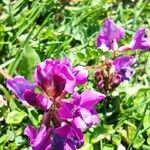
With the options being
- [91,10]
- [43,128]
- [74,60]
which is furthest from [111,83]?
[91,10]

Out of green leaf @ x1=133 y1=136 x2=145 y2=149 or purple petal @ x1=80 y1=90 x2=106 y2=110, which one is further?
green leaf @ x1=133 y1=136 x2=145 y2=149

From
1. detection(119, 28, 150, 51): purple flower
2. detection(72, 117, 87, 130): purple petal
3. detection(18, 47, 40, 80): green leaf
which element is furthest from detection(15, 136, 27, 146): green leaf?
detection(119, 28, 150, 51): purple flower

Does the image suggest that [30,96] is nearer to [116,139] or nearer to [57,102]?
[57,102]

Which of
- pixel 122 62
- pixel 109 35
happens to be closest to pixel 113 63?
pixel 122 62

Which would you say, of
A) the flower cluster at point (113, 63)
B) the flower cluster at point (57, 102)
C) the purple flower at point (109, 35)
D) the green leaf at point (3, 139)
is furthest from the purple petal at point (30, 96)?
the purple flower at point (109, 35)

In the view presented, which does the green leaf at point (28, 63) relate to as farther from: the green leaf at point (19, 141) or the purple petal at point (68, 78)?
the purple petal at point (68, 78)

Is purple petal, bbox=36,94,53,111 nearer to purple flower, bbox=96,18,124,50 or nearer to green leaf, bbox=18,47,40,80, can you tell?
green leaf, bbox=18,47,40,80

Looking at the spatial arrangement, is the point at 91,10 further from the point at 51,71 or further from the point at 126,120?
the point at 51,71
